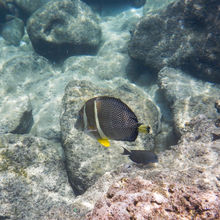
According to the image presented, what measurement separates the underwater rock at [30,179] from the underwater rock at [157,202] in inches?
56.2

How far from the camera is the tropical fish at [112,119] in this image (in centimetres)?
184

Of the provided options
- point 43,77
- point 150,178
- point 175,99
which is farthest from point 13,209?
point 43,77

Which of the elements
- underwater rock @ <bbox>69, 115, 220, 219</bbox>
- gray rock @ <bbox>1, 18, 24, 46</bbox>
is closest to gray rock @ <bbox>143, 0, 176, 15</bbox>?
gray rock @ <bbox>1, 18, 24, 46</bbox>

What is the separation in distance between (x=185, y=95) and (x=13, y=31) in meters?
8.78

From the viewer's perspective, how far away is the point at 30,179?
11.9 ft

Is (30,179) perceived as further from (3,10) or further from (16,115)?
(3,10)

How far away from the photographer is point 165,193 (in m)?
1.93

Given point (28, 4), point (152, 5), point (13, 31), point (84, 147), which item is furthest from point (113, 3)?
point (84, 147)

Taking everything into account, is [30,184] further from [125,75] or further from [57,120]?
[125,75]

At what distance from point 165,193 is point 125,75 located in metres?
5.93

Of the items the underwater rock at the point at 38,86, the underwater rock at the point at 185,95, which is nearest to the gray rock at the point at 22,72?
the underwater rock at the point at 38,86

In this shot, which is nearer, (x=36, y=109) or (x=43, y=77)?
(x=36, y=109)

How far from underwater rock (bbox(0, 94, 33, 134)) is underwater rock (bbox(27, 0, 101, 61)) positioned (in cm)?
282

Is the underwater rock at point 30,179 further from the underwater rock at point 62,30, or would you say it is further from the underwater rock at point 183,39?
the underwater rock at point 62,30
